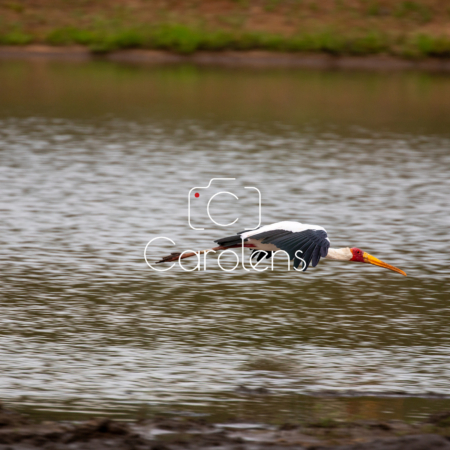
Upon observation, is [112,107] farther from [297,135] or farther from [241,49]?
[241,49]

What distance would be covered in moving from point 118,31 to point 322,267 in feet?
92.9

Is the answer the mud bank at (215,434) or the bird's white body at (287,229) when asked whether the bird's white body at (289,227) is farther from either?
the mud bank at (215,434)

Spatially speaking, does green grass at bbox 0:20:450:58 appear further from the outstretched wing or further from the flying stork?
the outstretched wing

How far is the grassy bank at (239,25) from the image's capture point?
3772cm

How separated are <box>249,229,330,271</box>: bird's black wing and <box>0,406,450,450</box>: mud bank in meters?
1.64

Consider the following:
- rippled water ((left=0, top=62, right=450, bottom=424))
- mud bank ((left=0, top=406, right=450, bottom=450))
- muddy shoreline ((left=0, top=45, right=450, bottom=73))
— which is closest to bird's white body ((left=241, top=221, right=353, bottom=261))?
rippled water ((left=0, top=62, right=450, bottom=424))

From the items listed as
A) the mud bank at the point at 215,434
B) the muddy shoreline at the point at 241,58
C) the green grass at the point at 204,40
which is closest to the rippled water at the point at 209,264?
the mud bank at the point at 215,434

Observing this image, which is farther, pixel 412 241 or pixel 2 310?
pixel 412 241

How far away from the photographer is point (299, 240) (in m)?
8.20

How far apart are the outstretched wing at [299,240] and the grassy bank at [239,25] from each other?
29.9m

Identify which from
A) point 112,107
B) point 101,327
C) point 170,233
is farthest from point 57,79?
point 101,327

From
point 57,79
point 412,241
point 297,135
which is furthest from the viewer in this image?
point 57,79

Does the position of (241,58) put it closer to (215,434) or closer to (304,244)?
(304,244)

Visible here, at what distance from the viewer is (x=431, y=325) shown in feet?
31.7
